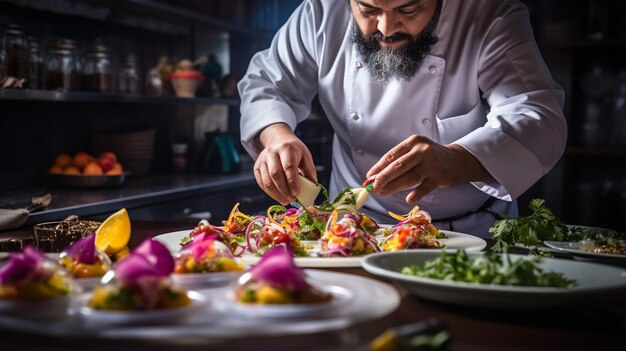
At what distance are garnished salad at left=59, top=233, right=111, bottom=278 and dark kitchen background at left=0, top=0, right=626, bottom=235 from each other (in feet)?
4.58

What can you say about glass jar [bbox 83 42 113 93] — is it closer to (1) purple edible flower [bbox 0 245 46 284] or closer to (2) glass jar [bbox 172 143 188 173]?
(2) glass jar [bbox 172 143 188 173]

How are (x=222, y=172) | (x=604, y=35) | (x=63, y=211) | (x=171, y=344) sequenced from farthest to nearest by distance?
(x=604, y=35), (x=222, y=172), (x=63, y=211), (x=171, y=344)

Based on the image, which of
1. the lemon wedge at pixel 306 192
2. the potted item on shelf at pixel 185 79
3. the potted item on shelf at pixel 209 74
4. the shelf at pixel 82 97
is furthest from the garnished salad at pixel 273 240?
the potted item on shelf at pixel 209 74

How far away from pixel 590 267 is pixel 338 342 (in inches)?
21.1

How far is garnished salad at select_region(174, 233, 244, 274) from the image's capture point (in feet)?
4.15

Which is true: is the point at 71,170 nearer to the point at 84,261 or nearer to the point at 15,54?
the point at 15,54

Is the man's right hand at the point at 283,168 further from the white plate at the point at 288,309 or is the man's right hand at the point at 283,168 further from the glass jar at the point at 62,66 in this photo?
the glass jar at the point at 62,66

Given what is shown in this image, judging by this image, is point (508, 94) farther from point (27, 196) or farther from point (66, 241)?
point (27, 196)

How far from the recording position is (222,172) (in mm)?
4340

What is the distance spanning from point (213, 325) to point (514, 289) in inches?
16.8

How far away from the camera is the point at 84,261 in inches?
50.4

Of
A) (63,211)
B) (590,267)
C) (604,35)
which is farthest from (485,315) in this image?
(604,35)

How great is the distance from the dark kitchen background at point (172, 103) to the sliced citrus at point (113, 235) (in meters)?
1.11

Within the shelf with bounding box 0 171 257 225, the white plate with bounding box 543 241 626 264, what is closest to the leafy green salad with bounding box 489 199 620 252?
the white plate with bounding box 543 241 626 264
